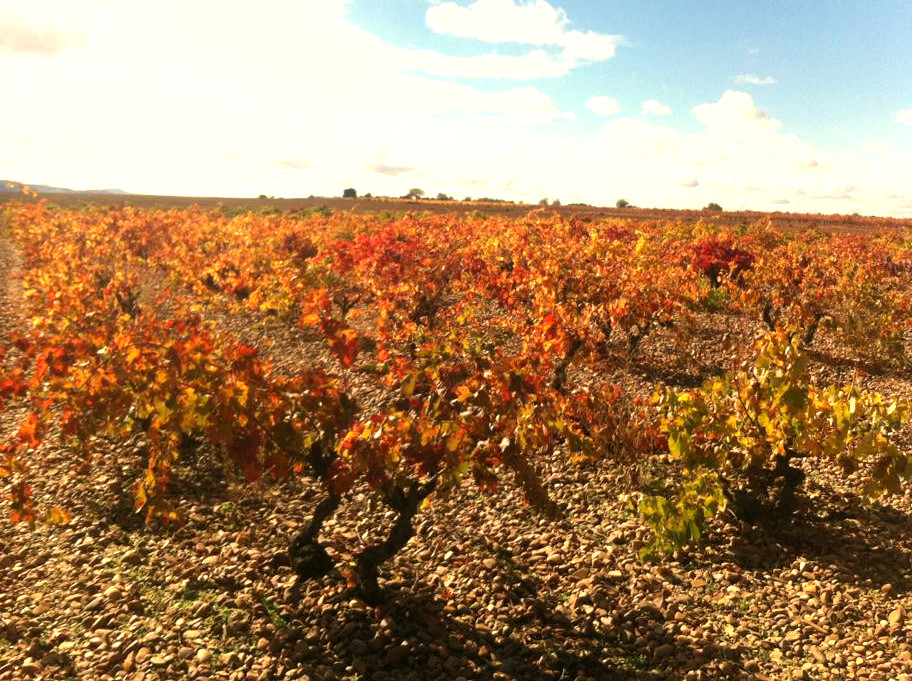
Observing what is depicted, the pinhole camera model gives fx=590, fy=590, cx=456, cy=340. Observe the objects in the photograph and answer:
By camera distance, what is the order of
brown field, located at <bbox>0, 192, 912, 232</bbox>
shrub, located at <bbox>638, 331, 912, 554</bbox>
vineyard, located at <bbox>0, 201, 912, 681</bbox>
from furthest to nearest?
brown field, located at <bbox>0, 192, 912, 232</bbox>
shrub, located at <bbox>638, 331, 912, 554</bbox>
vineyard, located at <bbox>0, 201, 912, 681</bbox>

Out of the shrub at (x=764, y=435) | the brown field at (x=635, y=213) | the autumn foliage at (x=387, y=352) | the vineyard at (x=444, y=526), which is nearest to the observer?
the vineyard at (x=444, y=526)

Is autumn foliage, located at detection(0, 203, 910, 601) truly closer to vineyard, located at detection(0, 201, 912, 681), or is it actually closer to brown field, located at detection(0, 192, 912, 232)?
vineyard, located at detection(0, 201, 912, 681)

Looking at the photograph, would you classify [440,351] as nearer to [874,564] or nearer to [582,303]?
[874,564]

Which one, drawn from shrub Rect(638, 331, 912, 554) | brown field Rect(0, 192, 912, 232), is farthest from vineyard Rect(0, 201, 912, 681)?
brown field Rect(0, 192, 912, 232)

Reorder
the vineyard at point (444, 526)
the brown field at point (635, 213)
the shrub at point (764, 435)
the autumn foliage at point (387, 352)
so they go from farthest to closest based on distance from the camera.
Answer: the brown field at point (635, 213), the autumn foliage at point (387, 352), the shrub at point (764, 435), the vineyard at point (444, 526)

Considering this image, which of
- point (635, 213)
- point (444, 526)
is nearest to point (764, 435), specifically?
point (444, 526)

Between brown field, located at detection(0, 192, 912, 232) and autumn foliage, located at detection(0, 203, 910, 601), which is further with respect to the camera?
brown field, located at detection(0, 192, 912, 232)

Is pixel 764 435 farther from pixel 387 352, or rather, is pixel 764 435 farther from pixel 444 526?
pixel 387 352

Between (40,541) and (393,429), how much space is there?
14.9 ft

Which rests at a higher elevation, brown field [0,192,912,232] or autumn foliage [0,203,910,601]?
brown field [0,192,912,232]

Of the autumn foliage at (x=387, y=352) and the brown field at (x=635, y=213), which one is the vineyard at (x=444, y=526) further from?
the brown field at (x=635, y=213)

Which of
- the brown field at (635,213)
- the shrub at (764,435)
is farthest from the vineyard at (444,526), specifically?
the brown field at (635,213)

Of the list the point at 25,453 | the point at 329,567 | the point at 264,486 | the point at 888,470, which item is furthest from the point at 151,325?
the point at 888,470

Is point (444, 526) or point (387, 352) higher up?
point (387, 352)
